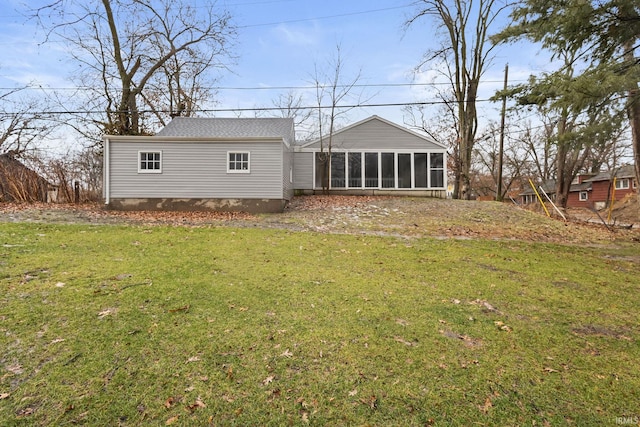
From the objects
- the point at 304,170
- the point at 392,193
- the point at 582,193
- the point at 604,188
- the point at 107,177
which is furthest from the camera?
the point at 582,193

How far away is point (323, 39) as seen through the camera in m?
18.9

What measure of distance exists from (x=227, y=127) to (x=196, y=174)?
156 inches

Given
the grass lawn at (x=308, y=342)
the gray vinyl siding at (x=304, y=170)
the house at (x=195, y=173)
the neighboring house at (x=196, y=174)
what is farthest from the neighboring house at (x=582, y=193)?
the grass lawn at (x=308, y=342)

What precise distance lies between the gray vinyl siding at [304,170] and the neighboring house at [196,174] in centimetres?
526

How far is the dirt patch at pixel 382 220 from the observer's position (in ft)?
33.3

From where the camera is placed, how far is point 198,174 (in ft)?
43.9

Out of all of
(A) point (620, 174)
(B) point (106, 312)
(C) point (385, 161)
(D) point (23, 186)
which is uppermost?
(A) point (620, 174)

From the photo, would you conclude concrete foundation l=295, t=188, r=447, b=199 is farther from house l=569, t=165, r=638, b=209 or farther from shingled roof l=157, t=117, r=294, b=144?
house l=569, t=165, r=638, b=209

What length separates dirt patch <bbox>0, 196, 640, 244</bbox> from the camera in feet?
33.3

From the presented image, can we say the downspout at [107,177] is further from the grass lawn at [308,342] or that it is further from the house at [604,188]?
the house at [604,188]

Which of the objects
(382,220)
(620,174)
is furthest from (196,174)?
(620,174)

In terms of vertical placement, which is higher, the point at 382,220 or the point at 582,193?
the point at 582,193

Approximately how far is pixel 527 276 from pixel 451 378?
12.8 ft

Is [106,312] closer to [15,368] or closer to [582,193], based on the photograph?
[15,368]
